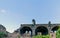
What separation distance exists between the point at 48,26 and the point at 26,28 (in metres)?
7.91

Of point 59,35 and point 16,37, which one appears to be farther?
point 16,37

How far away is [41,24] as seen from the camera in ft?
231

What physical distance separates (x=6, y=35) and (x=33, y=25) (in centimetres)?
1031

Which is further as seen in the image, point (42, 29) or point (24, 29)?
point (42, 29)

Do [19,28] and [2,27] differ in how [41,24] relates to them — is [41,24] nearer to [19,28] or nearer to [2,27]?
[19,28]

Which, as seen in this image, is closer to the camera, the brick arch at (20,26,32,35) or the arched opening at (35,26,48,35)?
the brick arch at (20,26,32,35)

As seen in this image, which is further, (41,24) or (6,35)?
(41,24)

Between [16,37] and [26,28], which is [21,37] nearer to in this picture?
[16,37]

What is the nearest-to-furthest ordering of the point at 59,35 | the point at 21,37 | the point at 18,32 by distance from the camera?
1. the point at 59,35
2. the point at 21,37
3. the point at 18,32

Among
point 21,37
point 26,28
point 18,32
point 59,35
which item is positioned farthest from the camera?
point 26,28

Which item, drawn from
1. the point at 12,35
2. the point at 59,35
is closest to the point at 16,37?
the point at 12,35

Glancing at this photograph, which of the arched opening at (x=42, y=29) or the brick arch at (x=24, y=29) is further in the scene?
the arched opening at (x=42, y=29)

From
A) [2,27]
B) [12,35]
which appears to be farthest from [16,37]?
[2,27]

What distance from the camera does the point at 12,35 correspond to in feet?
221
